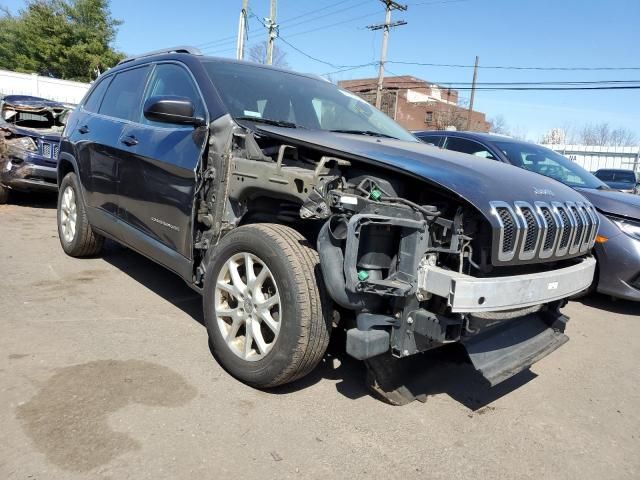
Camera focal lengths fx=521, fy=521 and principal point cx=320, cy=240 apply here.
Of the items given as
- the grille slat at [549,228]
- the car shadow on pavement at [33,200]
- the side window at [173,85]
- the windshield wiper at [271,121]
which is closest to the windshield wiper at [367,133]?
the windshield wiper at [271,121]

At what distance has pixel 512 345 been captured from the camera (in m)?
2.87

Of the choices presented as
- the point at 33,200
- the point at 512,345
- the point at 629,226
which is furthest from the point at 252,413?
the point at 33,200

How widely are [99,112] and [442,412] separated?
4026 mm

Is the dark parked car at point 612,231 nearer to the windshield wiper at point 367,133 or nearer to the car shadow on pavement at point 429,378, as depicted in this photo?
the car shadow on pavement at point 429,378

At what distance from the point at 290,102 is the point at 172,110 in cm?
93

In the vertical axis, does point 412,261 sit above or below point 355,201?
below

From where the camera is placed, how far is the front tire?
8.57 feet

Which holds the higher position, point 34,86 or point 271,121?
point 34,86

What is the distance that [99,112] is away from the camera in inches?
193

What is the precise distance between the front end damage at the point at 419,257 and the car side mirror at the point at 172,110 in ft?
2.04

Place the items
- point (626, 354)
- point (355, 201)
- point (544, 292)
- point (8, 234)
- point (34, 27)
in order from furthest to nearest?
point (34, 27) < point (8, 234) < point (626, 354) < point (544, 292) < point (355, 201)

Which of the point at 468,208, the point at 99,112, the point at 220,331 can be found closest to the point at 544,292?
the point at 468,208

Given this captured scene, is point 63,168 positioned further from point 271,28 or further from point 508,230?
point 271,28

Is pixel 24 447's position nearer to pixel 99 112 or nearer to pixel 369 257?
pixel 369 257
